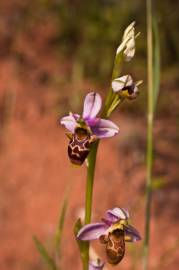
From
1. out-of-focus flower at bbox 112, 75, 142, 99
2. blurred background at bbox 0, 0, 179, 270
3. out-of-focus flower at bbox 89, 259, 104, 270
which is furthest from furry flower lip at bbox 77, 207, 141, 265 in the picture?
blurred background at bbox 0, 0, 179, 270

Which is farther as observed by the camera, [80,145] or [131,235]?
[131,235]

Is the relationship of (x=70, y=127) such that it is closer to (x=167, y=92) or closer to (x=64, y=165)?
(x=64, y=165)

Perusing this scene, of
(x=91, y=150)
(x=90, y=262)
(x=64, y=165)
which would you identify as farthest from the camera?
(x=64, y=165)

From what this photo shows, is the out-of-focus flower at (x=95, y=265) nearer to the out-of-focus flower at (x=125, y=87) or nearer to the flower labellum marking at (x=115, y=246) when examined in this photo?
the flower labellum marking at (x=115, y=246)

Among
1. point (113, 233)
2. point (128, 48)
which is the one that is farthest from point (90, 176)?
point (128, 48)

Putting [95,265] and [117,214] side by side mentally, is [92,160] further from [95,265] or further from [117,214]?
[95,265]

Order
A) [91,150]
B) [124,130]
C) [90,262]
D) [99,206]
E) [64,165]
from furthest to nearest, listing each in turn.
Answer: [124,130] < [64,165] < [99,206] < [90,262] < [91,150]

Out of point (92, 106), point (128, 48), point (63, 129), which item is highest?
point (63, 129)

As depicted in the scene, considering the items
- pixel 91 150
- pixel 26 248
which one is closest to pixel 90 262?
pixel 91 150
